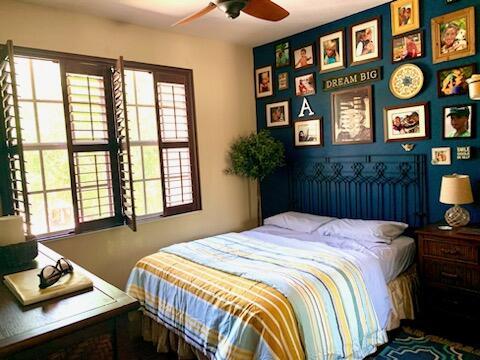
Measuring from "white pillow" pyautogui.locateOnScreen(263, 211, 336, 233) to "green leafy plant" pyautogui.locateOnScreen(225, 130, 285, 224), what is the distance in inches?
21.8

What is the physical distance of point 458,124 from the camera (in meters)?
2.86

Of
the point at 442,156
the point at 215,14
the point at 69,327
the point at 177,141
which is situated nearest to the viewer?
the point at 69,327

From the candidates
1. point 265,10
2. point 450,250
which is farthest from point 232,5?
point 450,250

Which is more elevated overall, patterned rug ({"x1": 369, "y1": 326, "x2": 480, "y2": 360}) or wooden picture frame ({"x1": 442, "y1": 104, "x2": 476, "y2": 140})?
wooden picture frame ({"x1": 442, "y1": 104, "x2": 476, "y2": 140})

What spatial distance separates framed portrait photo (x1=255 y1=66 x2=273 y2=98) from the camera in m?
4.25

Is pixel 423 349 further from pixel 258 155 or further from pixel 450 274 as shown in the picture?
pixel 258 155

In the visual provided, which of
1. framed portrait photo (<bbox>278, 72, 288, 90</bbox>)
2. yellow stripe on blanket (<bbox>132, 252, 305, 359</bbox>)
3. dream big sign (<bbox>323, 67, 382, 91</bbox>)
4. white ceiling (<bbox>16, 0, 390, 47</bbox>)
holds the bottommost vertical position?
yellow stripe on blanket (<bbox>132, 252, 305, 359</bbox>)

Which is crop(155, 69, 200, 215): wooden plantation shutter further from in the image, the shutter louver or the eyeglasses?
the eyeglasses

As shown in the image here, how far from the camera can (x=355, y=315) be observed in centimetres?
229

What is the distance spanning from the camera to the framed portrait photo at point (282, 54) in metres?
4.02

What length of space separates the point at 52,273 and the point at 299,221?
2618 millimetres

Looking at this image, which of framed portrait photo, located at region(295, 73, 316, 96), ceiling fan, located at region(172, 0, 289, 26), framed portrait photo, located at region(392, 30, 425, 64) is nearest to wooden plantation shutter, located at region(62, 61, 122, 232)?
ceiling fan, located at region(172, 0, 289, 26)

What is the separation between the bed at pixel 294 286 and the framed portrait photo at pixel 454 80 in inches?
23.6

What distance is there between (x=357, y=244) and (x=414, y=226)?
2.19 ft
